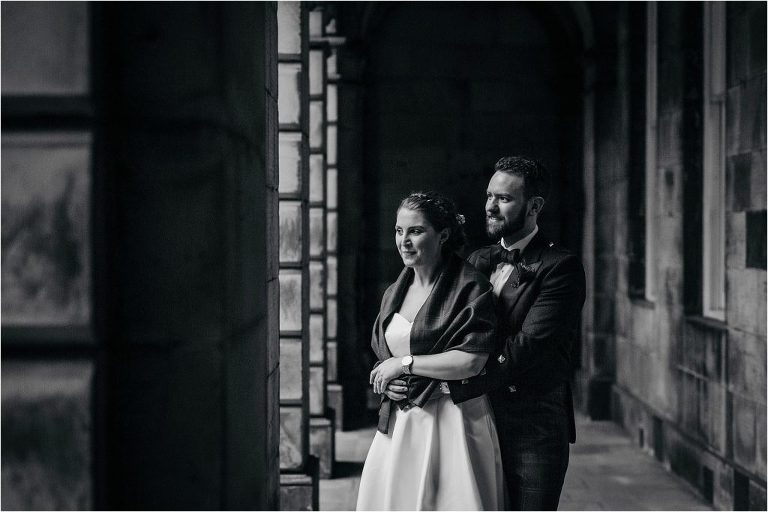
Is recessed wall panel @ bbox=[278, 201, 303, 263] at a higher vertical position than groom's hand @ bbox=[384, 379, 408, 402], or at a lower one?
higher

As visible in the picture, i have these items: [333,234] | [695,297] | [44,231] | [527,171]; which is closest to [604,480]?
[695,297]

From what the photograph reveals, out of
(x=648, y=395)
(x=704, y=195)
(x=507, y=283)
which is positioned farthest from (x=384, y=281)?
(x=507, y=283)

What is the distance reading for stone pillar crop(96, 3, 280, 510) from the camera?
55.3 inches

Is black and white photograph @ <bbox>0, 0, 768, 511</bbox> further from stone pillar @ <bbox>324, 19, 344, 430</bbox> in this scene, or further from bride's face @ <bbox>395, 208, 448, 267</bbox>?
stone pillar @ <bbox>324, 19, 344, 430</bbox>

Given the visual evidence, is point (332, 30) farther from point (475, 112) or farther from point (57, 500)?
point (57, 500)

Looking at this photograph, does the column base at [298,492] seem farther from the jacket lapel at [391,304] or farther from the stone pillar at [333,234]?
the stone pillar at [333,234]

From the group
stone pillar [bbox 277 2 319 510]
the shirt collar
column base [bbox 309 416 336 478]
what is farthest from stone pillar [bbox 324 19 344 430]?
the shirt collar

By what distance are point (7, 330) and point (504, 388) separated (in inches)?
76.7

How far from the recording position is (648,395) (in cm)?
744

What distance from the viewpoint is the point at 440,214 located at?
10.1ft

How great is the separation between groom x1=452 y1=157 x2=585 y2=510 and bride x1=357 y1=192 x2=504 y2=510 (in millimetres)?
66

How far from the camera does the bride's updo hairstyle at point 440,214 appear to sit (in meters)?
3.06

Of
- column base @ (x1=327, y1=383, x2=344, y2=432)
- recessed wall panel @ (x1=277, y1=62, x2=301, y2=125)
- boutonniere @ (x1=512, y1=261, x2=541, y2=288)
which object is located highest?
recessed wall panel @ (x1=277, y1=62, x2=301, y2=125)

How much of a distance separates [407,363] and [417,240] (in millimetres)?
423
